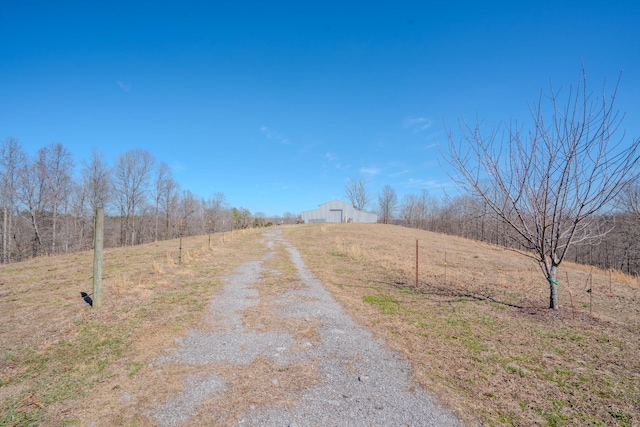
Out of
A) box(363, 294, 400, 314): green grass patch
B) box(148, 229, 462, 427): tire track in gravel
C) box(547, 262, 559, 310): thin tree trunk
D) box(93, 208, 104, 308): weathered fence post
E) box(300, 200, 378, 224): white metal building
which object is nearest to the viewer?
box(148, 229, 462, 427): tire track in gravel

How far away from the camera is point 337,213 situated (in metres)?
54.9

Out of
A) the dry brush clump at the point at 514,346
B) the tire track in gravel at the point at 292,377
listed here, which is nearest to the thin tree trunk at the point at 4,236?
the tire track in gravel at the point at 292,377

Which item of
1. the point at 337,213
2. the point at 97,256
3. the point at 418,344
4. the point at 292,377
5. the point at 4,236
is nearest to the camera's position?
the point at 292,377

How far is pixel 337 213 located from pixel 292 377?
51862 mm

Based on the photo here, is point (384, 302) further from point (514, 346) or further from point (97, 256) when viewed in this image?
point (97, 256)

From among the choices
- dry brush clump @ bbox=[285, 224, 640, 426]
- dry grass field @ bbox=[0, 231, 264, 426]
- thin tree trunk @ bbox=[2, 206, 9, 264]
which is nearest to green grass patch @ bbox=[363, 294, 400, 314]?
dry brush clump @ bbox=[285, 224, 640, 426]

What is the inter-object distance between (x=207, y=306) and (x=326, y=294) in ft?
10.3

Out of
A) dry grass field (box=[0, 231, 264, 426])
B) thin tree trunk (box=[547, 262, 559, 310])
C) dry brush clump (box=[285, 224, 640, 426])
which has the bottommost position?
dry grass field (box=[0, 231, 264, 426])

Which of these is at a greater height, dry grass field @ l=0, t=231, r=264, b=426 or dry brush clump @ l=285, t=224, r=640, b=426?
dry brush clump @ l=285, t=224, r=640, b=426

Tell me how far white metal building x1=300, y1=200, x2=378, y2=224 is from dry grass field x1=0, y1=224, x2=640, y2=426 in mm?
45926

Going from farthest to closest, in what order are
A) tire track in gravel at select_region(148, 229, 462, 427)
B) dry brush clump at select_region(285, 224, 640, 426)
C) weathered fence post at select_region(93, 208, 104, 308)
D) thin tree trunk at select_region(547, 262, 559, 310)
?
weathered fence post at select_region(93, 208, 104, 308), thin tree trunk at select_region(547, 262, 559, 310), dry brush clump at select_region(285, 224, 640, 426), tire track in gravel at select_region(148, 229, 462, 427)

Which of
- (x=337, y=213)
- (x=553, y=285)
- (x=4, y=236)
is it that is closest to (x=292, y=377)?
(x=553, y=285)

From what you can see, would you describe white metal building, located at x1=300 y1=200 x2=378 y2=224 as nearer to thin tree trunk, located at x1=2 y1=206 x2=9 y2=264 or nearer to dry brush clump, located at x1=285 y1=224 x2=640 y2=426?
thin tree trunk, located at x1=2 y1=206 x2=9 y2=264

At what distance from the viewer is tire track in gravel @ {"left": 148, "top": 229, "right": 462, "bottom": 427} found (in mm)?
2580
